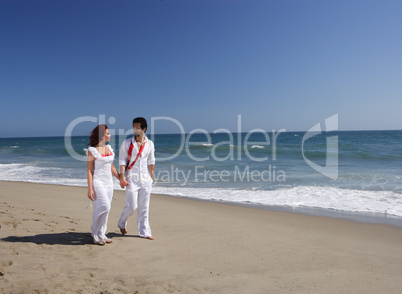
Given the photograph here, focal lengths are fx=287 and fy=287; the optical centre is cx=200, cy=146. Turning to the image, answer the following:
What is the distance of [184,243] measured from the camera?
4.39 metres

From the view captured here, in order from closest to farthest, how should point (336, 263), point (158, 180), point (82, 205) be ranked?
point (336, 263)
point (82, 205)
point (158, 180)

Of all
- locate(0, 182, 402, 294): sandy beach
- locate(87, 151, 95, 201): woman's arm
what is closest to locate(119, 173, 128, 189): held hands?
locate(87, 151, 95, 201): woman's arm

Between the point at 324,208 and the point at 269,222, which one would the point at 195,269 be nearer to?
the point at 269,222

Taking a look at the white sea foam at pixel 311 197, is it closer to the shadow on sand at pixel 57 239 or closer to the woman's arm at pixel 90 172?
the shadow on sand at pixel 57 239

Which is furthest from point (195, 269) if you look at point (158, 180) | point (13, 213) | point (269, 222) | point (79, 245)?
point (158, 180)

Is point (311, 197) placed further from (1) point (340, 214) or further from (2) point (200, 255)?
(2) point (200, 255)

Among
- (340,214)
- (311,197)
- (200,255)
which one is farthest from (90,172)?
(311,197)

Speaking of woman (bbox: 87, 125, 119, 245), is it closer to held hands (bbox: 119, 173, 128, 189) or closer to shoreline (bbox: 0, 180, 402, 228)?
held hands (bbox: 119, 173, 128, 189)

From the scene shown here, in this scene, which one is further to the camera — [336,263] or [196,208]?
[196,208]

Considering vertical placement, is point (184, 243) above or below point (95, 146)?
below

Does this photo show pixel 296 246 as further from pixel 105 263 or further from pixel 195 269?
pixel 105 263

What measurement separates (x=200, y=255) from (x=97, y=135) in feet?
7.13

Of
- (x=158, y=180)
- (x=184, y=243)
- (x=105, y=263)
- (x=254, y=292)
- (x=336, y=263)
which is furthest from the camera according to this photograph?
(x=158, y=180)

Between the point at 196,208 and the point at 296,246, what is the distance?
3.19 metres
